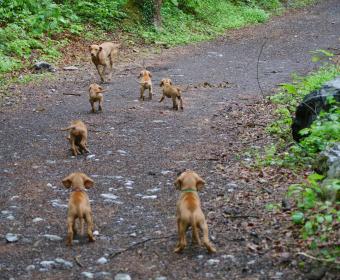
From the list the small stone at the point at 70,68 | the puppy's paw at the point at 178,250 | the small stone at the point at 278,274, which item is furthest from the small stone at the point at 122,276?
the small stone at the point at 70,68

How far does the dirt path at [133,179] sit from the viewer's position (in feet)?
17.4

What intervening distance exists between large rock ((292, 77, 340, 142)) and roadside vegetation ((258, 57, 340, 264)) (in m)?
0.17

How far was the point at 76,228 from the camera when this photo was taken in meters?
6.17

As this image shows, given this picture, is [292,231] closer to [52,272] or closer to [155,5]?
[52,272]

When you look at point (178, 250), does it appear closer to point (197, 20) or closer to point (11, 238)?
point (11, 238)

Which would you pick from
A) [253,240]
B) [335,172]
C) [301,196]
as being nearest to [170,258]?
[253,240]

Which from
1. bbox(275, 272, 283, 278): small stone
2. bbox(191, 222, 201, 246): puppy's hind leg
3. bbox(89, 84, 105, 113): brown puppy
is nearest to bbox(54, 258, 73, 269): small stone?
bbox(191, 222, 201, 246): puppy's hind leg

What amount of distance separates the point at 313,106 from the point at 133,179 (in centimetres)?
317

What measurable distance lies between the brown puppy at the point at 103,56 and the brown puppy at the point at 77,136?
21.3 feet

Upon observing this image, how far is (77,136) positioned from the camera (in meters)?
9.05

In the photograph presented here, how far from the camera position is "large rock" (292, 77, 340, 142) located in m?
8.46

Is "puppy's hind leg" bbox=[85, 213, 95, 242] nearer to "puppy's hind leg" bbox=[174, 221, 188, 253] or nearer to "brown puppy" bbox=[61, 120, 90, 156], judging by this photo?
"puppy's hind leg" bbox=[174, 221, 188, 253]

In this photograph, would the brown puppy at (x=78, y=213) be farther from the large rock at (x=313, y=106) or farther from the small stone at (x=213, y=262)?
the large rock at (x=313, y=106)

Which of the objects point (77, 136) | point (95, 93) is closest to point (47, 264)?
point (77, 136)
